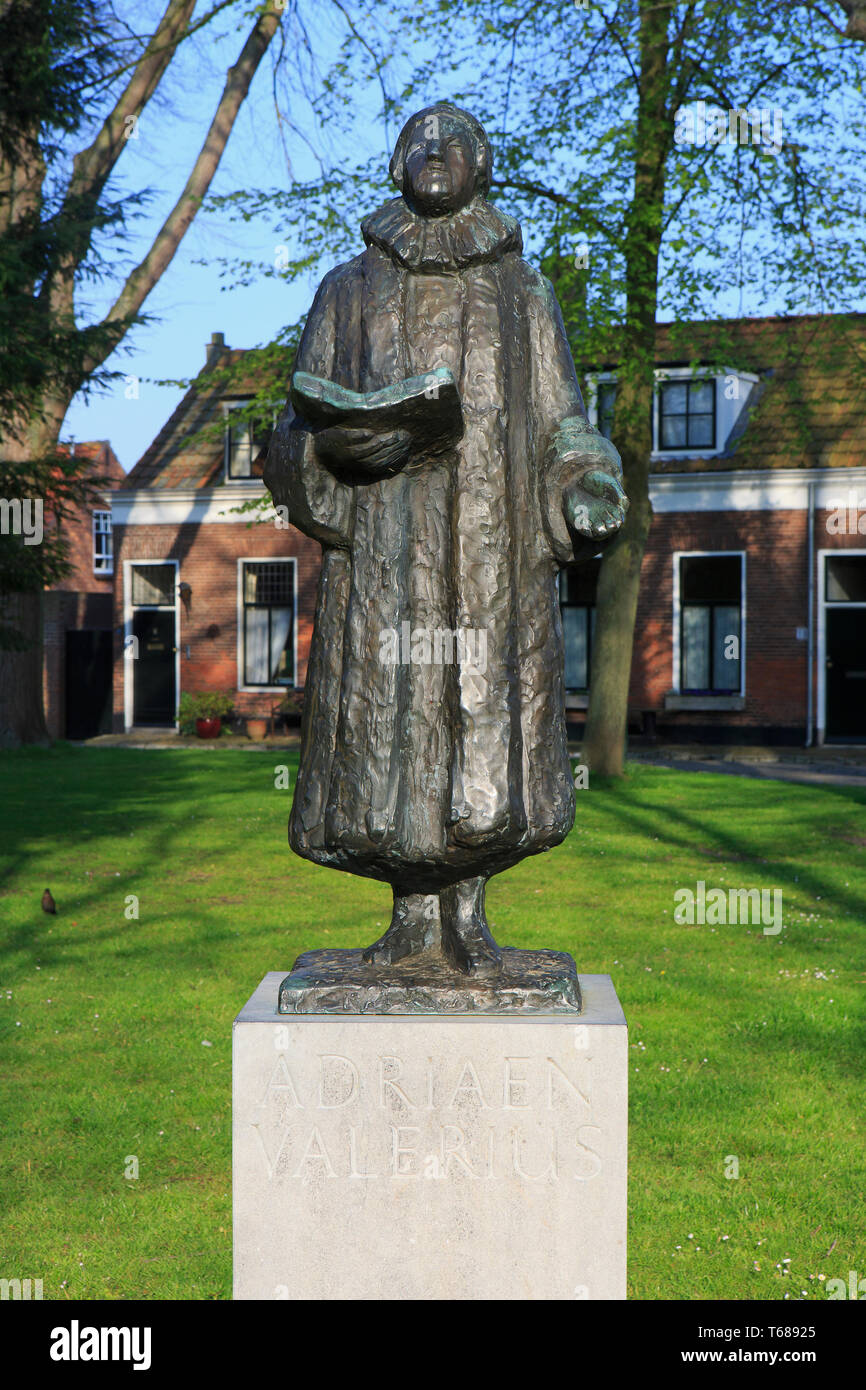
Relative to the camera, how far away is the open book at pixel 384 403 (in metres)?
3.06

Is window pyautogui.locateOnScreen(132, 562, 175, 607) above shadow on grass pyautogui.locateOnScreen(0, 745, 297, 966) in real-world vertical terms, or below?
above

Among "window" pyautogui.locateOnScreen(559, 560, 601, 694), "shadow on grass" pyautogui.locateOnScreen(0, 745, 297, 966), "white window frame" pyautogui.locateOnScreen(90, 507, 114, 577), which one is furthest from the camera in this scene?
"white window frame" pyautogui.locateOnScreen(90, 507, 114, 577)

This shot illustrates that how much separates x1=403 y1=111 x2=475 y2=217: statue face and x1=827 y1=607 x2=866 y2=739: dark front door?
63.2 ft

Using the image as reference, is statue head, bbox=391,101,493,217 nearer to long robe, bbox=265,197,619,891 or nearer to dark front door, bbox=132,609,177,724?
long robe, bbox=265,197,619,891

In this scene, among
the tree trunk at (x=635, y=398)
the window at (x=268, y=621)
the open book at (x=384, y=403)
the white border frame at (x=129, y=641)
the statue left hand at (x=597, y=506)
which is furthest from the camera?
the white border frame at (x=129, y=641)

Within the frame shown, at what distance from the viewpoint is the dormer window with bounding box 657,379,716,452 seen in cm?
2272

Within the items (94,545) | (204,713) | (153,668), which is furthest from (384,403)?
(94,545)

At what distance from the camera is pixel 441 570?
3.36 metres

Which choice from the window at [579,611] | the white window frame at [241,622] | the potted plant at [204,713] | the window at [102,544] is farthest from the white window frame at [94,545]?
the window at [579,611]

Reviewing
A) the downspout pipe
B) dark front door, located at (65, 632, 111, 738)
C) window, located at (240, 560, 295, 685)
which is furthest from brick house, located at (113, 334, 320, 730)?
the downspout pipe

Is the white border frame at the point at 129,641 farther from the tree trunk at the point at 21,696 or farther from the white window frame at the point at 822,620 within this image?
the white window frame at the point at 822,620

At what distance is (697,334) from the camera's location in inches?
615

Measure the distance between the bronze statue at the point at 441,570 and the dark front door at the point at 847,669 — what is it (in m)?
19.1

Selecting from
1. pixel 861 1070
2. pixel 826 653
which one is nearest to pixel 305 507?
pixel 861 1070
